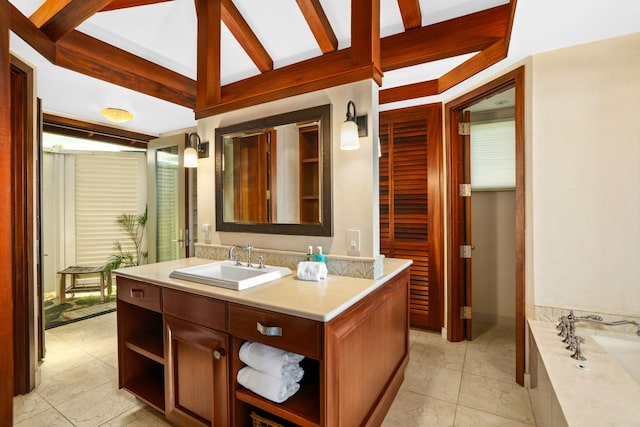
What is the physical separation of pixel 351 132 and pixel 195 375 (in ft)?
5.01

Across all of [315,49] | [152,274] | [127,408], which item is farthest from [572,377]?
[315,49]

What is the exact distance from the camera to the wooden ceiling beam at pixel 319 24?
2154 millimetres

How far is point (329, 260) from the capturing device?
1.81 m

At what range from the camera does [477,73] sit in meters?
2.28

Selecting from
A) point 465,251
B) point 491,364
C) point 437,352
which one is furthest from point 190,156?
point 491,364

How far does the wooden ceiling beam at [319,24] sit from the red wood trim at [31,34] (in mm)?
1691

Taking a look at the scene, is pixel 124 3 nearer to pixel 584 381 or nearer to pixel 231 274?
pixel 231 274

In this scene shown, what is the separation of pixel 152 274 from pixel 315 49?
2.19 metres

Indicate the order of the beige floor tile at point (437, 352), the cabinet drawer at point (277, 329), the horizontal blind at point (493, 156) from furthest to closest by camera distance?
the horizontal blind at point (493, 156), the beige floor tile at point (437, 352), the cabinet drawer at point (277, 329)

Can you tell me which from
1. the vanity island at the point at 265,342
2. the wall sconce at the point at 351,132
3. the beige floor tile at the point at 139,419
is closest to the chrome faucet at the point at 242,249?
the vanity island at the point at 265,342

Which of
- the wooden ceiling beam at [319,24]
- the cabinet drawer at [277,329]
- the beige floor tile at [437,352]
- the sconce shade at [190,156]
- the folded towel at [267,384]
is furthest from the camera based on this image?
the beige floor tile at [437,352]

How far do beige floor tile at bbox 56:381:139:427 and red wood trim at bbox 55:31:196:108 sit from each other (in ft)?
7.61

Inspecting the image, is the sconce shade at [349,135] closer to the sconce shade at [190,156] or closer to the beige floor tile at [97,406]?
the sconce shade at [190,156]

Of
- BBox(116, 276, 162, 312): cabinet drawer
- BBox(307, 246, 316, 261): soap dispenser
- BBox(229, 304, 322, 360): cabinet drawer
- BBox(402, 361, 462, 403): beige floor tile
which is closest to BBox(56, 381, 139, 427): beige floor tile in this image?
BBox(116, 276, 162, 312): cabinet drawer
